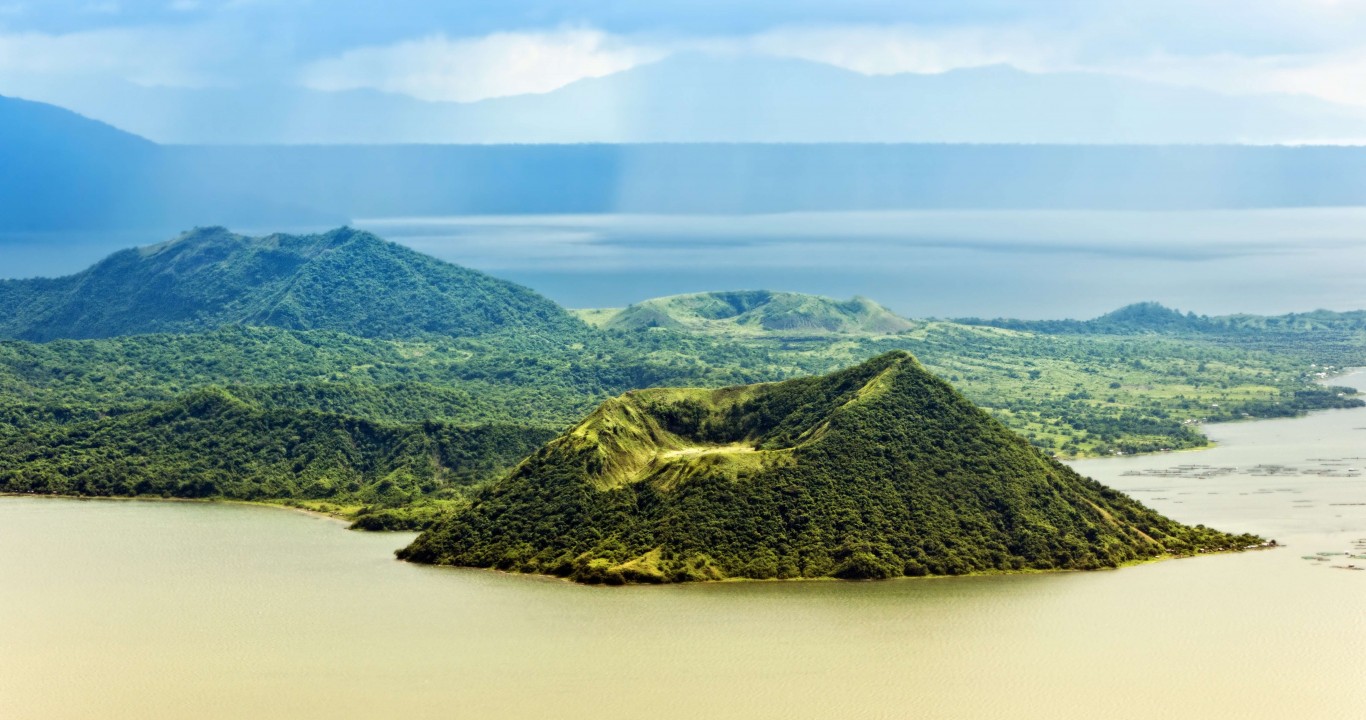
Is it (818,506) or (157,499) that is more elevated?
(818,506)

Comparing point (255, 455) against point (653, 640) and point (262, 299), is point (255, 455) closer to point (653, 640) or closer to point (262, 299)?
point (653, 640)

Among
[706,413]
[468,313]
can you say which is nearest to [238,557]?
[706,413]

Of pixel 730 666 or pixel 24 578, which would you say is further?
Result: pixel 24 578

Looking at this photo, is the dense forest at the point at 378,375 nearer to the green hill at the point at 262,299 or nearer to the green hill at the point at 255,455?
the green hill at the point at 255,455

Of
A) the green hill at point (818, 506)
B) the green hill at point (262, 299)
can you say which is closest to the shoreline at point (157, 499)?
the green hill at point (818, 506)

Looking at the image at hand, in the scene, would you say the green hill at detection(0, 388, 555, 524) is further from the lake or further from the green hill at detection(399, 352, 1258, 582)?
the green hill at detection(399, 352, 1258, 582)

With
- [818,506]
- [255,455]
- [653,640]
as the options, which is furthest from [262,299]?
[653,640]

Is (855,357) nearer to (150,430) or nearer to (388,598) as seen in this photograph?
(150,430)
